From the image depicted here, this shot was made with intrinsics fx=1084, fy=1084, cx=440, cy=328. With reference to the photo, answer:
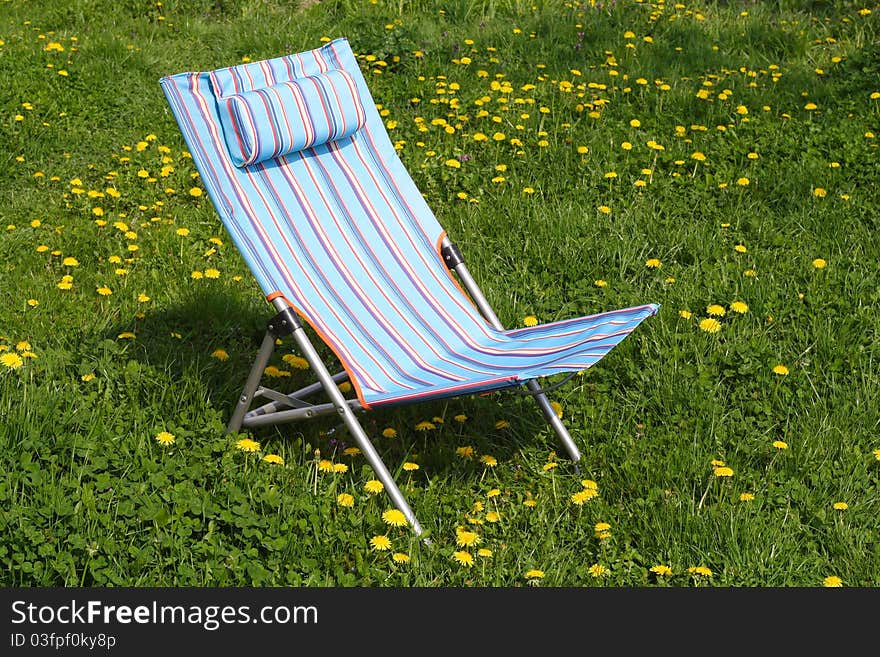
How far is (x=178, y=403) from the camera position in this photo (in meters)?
3.42

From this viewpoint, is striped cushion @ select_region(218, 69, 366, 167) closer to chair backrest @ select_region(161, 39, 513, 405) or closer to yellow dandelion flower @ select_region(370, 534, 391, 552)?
chair backrest @ select_region(161, 39, 513, 405)

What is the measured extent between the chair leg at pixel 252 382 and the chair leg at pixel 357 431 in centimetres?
9

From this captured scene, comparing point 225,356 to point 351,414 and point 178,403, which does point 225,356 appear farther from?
point 351,414

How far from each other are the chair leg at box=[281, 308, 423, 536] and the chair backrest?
0.07m

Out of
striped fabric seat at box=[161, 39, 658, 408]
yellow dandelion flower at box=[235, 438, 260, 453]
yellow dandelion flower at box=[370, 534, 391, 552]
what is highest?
striped fabric seat at box=[161, 39, 658, 408]

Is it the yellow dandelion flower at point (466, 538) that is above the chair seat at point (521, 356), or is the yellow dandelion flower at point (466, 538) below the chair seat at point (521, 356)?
below

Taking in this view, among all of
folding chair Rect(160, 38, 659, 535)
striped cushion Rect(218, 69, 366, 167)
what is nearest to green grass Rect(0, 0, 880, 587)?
folding chair Rect(160, 38, 659, 535)

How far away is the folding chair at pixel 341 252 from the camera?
316cm

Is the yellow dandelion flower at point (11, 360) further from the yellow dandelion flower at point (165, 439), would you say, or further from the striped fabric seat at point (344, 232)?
the striped fabric seat at point (344, 232)

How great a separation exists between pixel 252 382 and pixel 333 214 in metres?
0.70

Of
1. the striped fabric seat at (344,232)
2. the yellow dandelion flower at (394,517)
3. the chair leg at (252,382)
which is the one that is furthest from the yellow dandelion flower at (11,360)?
the yellow dandelion flower at (394,517)

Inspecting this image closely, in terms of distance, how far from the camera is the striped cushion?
3.35 m

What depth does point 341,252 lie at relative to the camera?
3561 mm

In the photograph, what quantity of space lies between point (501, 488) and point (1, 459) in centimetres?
145
